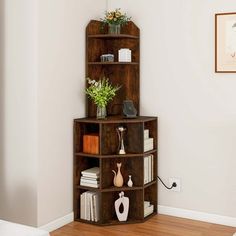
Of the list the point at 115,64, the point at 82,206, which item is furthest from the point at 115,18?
the point at 82,206

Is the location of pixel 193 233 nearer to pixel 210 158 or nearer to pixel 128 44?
pixel 210 158

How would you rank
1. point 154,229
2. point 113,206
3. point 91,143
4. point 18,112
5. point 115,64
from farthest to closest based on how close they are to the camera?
1. point 115,64
2. point 113,206
3. point 91,143
4. point 154,229
5. point 18,112

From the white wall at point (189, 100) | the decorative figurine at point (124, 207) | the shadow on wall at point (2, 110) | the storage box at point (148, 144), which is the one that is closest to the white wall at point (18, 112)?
the shadow on wall at point (2, 110)

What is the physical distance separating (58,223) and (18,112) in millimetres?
962

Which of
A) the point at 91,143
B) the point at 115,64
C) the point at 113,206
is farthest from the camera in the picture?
the point at 115,64

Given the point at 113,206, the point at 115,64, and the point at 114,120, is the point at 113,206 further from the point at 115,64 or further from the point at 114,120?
the point at 115,64

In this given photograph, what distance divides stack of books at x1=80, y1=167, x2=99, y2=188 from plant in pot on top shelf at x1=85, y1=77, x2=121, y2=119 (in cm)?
47

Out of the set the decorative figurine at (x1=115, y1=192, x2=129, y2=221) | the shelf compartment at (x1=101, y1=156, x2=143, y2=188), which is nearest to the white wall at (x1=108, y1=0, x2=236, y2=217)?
the shelf compartment at (x1=101, y1=156, x2=143, y2=188)

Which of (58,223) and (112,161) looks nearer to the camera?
(58,223)

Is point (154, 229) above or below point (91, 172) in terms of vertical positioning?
below

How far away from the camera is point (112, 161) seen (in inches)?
145

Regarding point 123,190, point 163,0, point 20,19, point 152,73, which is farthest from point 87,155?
point 163,0

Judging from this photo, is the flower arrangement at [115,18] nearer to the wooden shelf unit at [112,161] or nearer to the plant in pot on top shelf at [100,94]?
the plant in pot on top shelf at [100,94]

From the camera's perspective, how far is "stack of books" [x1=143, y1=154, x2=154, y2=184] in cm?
368
